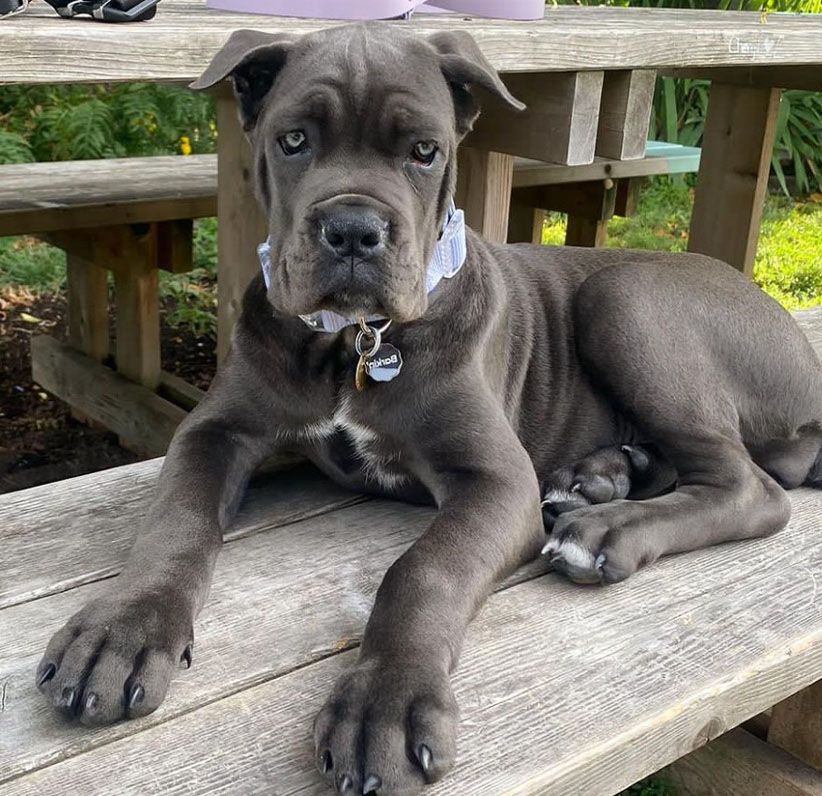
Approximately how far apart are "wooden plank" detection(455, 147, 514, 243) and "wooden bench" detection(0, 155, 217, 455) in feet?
4.97

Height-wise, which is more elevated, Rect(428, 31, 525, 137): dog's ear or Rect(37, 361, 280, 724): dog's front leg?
Rect(428, 31, 525, 137): dog's ear

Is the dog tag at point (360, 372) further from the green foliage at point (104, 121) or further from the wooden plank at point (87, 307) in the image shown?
the green foliage at point (104, 121)

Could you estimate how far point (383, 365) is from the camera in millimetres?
2287

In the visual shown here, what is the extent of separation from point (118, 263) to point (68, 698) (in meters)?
3.33

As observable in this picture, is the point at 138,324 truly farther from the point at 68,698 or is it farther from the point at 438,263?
the point at 68,698

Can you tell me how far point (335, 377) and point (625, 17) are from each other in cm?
200

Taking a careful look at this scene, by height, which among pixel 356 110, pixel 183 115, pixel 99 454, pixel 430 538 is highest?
pixel 356 110

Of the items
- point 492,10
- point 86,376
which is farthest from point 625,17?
→ point 86,376

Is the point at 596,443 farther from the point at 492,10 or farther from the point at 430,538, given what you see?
the point at 492,10

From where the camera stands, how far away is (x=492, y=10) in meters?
3.14

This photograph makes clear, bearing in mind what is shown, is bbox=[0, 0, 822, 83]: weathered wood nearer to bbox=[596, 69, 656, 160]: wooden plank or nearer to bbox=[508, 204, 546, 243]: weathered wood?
bbox=[596, 69, 656, 160]: wooden plank

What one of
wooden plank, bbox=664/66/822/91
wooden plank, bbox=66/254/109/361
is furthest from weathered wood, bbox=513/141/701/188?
wooden plank, bbox=66/254/109/361

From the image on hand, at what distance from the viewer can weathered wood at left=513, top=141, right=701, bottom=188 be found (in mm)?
5113

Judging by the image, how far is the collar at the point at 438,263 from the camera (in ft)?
7.47
